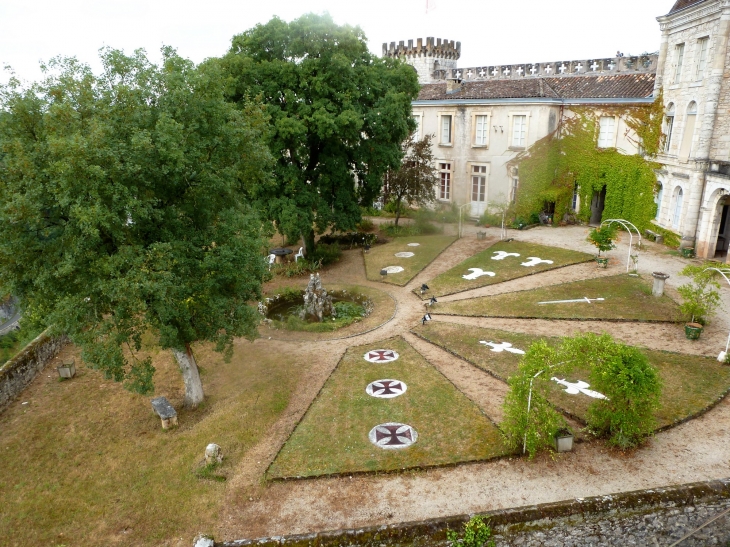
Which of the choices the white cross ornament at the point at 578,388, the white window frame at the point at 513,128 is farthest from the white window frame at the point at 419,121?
the white cross ornament at the point at 578,388

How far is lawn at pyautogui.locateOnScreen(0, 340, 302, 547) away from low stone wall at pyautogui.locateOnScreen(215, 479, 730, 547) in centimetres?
321

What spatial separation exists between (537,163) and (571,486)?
2712 centimetres

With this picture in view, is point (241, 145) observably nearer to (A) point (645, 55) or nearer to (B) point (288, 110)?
(B) point (288, 110)

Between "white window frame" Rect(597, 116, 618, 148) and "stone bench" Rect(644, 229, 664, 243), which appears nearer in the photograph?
"stone bench" Rect(644, 229, 664, 243)

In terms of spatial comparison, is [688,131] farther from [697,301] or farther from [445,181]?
[445,181]

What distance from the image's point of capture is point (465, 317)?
71.8ft

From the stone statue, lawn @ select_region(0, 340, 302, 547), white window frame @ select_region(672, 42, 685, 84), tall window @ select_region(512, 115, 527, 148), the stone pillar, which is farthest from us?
tall window @ select_region(512, 115, 527, 148)

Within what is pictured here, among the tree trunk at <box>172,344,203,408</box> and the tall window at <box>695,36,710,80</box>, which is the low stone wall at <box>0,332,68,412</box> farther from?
the tall window at <box>695,36,710,80</box>

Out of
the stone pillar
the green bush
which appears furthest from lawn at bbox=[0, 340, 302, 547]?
the stone pillar

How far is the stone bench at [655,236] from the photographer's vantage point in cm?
2962

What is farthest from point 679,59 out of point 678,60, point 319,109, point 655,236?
point 319,109

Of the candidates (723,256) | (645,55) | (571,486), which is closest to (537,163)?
(645,55)

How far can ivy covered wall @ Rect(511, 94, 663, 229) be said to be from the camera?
30594 millimetres

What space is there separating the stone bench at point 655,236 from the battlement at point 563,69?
9.95 m
